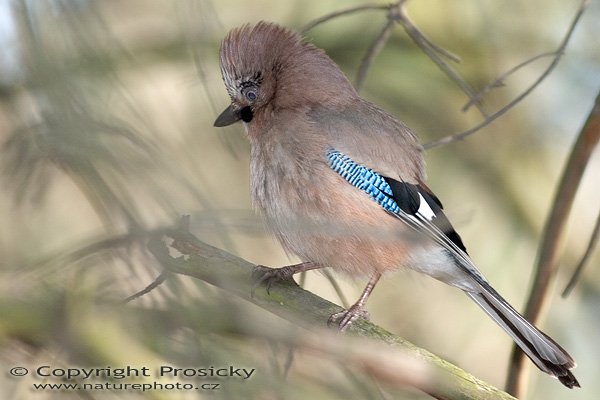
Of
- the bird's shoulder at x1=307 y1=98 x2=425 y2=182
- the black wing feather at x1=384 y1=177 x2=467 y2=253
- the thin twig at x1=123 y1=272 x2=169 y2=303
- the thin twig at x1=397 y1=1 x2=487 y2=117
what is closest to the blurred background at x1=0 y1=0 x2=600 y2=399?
the thin twig at x1=123 y1=272 x2=169 y2=303

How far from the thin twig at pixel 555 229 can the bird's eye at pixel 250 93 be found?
1473 millimetres

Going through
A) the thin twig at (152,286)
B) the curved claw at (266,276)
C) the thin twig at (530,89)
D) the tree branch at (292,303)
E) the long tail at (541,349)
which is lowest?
the thin twig at (152,286)

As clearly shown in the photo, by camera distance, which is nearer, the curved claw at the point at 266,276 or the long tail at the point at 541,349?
the curved claw at the point at 266,276

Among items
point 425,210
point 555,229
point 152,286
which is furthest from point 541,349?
point 152,286

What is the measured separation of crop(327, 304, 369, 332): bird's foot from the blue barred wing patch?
21.7 inches

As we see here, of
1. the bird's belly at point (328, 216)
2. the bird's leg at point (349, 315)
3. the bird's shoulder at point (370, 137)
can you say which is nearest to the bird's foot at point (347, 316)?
the bird's leg at point (349, 315)

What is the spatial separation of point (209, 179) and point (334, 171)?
1.25 metres

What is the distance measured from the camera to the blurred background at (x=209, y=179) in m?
2.61

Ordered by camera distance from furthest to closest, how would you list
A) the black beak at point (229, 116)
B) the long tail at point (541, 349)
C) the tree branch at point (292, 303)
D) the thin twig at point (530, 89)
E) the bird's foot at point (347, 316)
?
1. the black beak at point (229, 116)
2. the long tail at point (541, 349)
3. the thin twig at point (530, 89)
4. the bird's foot at point (347, 316)
5. the tree branch at point (292, 303)

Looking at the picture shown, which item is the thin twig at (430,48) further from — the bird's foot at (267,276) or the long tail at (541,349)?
the bird's foot at (267,276)

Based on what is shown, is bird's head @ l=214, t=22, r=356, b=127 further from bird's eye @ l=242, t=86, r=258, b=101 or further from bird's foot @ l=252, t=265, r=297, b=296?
bird's foot @ l=252, t=265, r=297, b=296

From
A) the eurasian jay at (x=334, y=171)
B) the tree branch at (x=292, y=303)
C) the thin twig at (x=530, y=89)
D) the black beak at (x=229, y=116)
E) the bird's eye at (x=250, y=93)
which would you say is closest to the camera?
the tree branch at (x=292, y=303)

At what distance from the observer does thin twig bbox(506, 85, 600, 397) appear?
3836 millimetres

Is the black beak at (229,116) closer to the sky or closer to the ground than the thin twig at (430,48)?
closer to the ground
